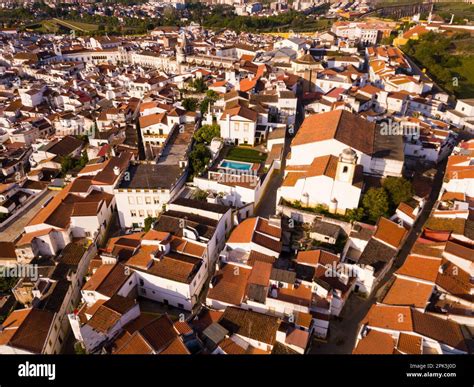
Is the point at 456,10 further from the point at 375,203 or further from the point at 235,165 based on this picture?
the point at 375,203

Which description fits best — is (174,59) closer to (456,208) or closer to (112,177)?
(112,177)

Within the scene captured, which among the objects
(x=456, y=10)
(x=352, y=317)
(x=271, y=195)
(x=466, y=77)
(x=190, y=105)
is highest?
(x=456, y=10)

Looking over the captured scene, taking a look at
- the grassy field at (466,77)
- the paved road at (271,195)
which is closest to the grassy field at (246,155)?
the paved road at (271,195)

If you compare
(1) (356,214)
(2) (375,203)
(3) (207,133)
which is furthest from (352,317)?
(3) (207,133)

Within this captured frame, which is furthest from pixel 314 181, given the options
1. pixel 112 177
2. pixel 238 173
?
pixel 112 177

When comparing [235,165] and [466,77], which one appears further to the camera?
[466,77]

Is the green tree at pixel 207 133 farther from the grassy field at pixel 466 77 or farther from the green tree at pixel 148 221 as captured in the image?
the grassy field at pixel 466 77
